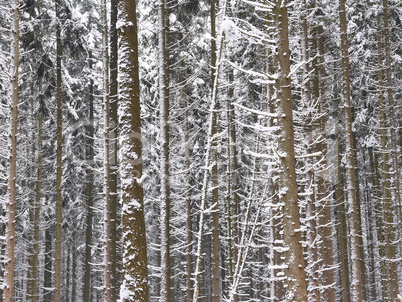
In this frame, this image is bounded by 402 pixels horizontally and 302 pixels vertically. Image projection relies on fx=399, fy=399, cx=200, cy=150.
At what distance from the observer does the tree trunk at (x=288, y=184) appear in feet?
17.5

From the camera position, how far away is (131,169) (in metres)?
7.38

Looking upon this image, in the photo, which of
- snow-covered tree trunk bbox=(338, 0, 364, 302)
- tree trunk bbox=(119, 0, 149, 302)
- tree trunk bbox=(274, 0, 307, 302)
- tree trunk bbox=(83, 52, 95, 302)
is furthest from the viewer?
tree trunk bbox=(83, 52, 95, 302)

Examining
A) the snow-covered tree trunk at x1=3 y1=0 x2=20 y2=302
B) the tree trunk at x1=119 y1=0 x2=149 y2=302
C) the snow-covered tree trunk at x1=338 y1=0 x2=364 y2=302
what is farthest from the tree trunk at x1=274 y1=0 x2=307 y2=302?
the snow-covered tree trunk at x1=3 y1=0 x2=20 y2=302

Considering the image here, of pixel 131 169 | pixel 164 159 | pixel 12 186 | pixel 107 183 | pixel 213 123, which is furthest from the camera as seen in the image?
pixel 107 183

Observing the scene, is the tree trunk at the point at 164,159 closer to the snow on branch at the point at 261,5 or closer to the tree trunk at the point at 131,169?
the tree trunk at the point at 131,169

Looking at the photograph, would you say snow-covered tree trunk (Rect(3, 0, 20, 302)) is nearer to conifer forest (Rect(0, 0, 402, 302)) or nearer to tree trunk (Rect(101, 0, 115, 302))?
conifer forest (Rect(0, 0, 402, 302))

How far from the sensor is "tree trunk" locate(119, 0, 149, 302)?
699cm

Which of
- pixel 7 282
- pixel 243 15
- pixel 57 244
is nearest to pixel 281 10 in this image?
pixel 243 15

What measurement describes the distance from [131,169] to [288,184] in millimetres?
3129

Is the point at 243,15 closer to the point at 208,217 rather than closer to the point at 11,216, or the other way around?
the point at 11,216

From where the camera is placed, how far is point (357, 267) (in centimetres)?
1205

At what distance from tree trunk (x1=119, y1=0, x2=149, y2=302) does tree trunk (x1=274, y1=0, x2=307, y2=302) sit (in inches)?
110

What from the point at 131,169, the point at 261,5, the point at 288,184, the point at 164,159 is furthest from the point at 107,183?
the point at 261,5

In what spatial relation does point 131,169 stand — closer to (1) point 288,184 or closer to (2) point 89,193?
(1) point 288,184
